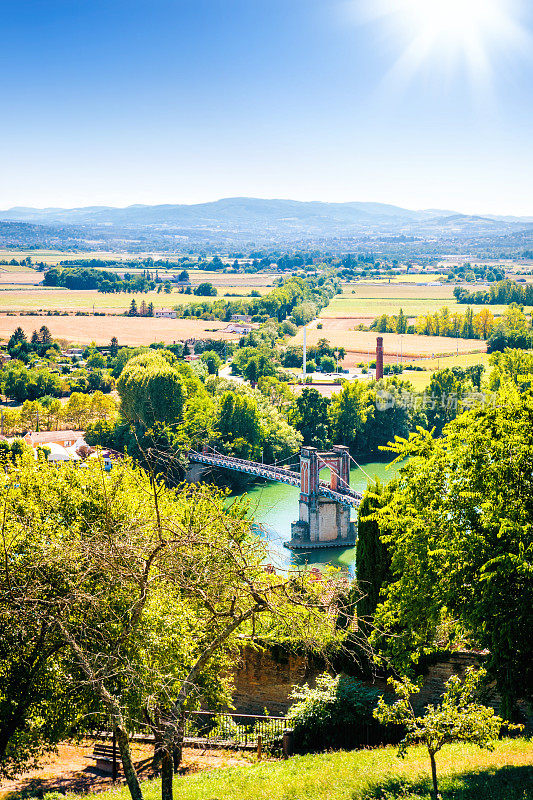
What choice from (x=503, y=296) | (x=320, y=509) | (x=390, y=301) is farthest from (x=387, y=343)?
(x=320, y=509)

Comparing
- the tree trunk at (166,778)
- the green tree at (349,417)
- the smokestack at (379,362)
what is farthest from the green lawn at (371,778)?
the smokestack at (379,362)

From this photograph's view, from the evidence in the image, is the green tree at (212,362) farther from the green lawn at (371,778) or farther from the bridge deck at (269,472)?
the green lawn at (371,778)

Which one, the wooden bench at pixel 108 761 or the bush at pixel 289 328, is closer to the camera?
the wooden bench at pixel 108 761

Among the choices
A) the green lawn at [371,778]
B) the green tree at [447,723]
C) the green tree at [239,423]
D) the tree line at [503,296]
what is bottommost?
the green tree at [239,423]

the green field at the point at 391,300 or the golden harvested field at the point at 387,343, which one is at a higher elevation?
the green field at the point at 391,300

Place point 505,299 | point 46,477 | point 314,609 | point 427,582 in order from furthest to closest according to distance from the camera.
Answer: point 505,299 < point 46,477 < point 427,582 < point 314,609

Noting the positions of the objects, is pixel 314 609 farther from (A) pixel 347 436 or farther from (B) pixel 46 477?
(A) pixel 347 436

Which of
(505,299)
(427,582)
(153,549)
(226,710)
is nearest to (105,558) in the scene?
Answer: (153,549)

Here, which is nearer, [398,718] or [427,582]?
[398,718]
